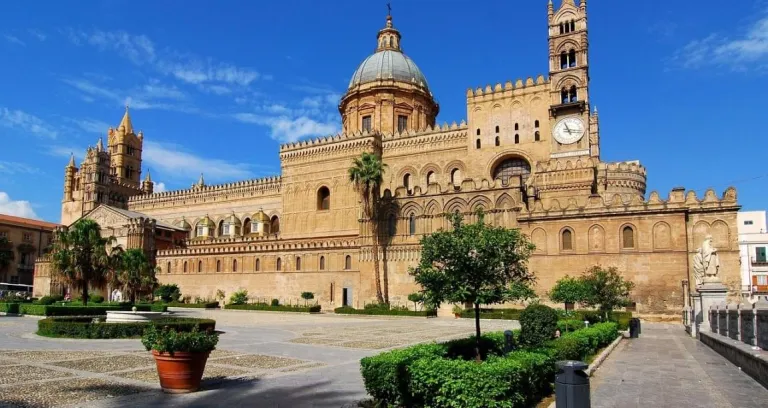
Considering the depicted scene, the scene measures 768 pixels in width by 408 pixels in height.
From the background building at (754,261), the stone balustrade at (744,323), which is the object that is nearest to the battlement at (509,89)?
the stone balustrade at (744,323)

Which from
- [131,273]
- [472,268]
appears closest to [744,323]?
[472,268]

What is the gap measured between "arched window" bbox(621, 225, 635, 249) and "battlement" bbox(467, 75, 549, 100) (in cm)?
1550

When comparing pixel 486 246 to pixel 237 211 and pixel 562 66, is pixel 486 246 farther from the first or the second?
pixel 237 211

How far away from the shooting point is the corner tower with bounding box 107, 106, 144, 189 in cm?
8481

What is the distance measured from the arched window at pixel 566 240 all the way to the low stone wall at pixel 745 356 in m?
20.9

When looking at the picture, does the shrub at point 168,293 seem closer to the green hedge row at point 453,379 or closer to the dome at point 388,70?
the dome at point 388,70

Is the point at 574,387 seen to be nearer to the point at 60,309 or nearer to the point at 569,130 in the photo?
the point at 60,309

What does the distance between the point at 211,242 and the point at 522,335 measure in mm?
50055

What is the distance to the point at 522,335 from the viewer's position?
15797mm

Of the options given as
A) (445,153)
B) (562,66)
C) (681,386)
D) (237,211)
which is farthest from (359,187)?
(681,386)

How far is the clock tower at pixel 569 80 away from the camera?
44875 mm

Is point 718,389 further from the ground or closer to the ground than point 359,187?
closer to the ground

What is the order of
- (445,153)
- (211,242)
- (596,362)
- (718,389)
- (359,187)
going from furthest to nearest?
1. (211,242)
2. (445,153)
3. (359,187)
4. (596,362)
5. (718,389)

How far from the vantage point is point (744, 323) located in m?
15.0
